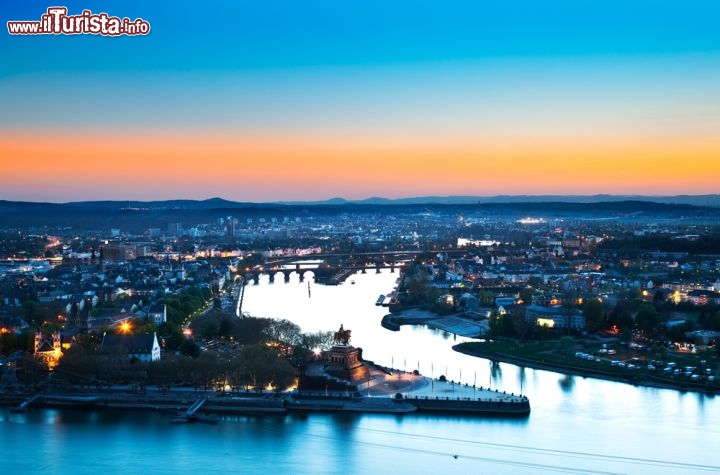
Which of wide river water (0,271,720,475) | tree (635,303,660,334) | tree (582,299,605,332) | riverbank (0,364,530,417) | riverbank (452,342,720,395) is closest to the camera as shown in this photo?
wide river water (0,271,720,475)

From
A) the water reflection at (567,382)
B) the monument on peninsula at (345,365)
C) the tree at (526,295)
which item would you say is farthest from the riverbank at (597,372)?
the tree at (526,295)

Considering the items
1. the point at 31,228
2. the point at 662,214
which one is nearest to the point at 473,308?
the point at 31,228

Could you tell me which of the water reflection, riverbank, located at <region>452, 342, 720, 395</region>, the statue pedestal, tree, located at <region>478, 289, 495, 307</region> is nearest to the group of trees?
the statue pedestal

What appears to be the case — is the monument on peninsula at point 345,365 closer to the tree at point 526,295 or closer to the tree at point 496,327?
the tree at point 496,327

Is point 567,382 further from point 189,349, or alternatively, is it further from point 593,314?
point 189,349

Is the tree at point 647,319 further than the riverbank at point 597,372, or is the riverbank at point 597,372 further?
the tree at point 647,319

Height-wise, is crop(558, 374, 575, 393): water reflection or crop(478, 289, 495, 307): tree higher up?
crop(478, 289, 495, 307): tree

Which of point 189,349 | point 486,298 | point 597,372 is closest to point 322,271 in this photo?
point 486,298

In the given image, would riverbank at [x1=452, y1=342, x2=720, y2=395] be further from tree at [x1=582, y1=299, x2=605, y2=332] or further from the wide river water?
tree at [x1=582, y1=299, x2=605, y2=332]
